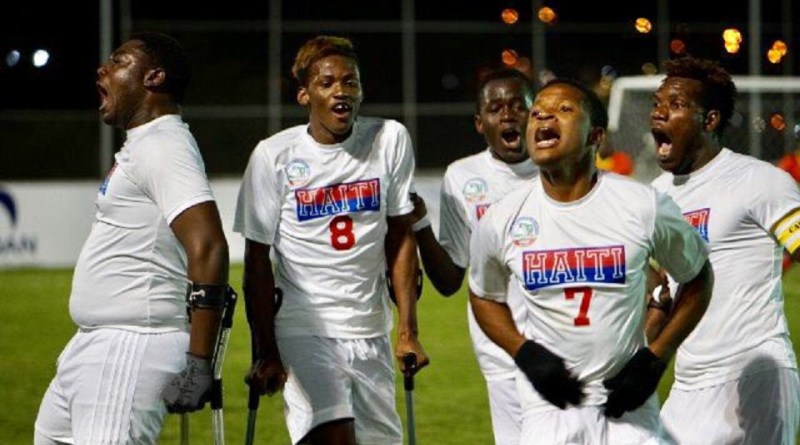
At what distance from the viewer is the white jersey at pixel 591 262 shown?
585 cm

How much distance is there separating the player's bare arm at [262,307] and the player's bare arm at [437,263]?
90cm

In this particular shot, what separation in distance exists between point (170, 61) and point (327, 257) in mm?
1514

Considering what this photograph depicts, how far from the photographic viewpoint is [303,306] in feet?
25.4

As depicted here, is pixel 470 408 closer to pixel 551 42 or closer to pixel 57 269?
pixel 57 269

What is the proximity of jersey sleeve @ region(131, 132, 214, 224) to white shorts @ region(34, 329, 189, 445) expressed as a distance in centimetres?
53

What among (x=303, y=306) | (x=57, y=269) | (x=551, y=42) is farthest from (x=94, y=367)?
(x=551, y=42)

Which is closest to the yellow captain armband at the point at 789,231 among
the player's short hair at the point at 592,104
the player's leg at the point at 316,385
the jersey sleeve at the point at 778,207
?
the jersey sleeve at the point at 778,207

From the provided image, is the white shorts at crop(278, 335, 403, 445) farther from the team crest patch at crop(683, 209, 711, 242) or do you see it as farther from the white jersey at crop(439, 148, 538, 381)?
the team crest patch at crop(683, 209, 711, 242)

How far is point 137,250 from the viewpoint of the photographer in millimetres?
6328

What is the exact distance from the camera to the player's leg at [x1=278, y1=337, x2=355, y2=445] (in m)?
7.64

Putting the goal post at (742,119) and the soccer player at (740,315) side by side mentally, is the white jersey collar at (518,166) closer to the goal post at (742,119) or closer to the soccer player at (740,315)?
the soccer player at (740,315)

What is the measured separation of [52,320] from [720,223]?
41.9ft

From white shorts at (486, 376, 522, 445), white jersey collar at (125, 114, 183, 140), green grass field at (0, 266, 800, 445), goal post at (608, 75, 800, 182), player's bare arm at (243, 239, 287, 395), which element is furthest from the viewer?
goal post at (608, 75, 800, 182)

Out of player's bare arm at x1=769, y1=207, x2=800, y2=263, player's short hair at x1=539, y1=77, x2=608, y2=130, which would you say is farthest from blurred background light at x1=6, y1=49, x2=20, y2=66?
player's short hair at x1=539, y1=77, x2=608, y2=130
